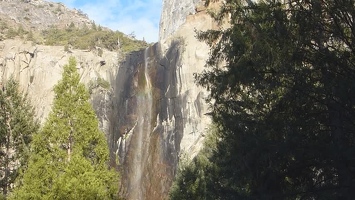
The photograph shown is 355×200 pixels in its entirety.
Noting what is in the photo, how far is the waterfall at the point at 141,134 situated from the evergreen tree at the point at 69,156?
23097 millimetres

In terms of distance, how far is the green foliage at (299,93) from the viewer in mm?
7219

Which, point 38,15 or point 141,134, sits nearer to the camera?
point 141,134

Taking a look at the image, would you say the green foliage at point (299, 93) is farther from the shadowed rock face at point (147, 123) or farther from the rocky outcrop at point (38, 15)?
the rocky outcrop at point (38, 15)

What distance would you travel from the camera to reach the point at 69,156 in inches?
430

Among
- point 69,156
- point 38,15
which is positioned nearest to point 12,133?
point 69,156

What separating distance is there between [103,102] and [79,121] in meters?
29.8

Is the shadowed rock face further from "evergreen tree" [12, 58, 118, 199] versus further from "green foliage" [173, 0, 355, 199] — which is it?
"green foliage" [173, 0, 355, 199]

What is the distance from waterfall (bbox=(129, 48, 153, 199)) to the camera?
3419 cm

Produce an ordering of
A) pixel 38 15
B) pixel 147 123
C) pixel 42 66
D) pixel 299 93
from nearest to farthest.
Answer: pixel 299 93 < pixel 147 123 < pixel 42 66 < pixel 38 15

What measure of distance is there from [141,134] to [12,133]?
19.2 m

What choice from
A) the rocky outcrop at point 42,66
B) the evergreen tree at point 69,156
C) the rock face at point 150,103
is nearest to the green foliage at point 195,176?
the rock face at point 150,103

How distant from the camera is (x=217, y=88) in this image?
9305 millimetres

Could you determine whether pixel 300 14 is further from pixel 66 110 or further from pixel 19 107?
pixel 19 107

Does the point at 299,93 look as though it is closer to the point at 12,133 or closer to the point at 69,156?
the point at 69,156
